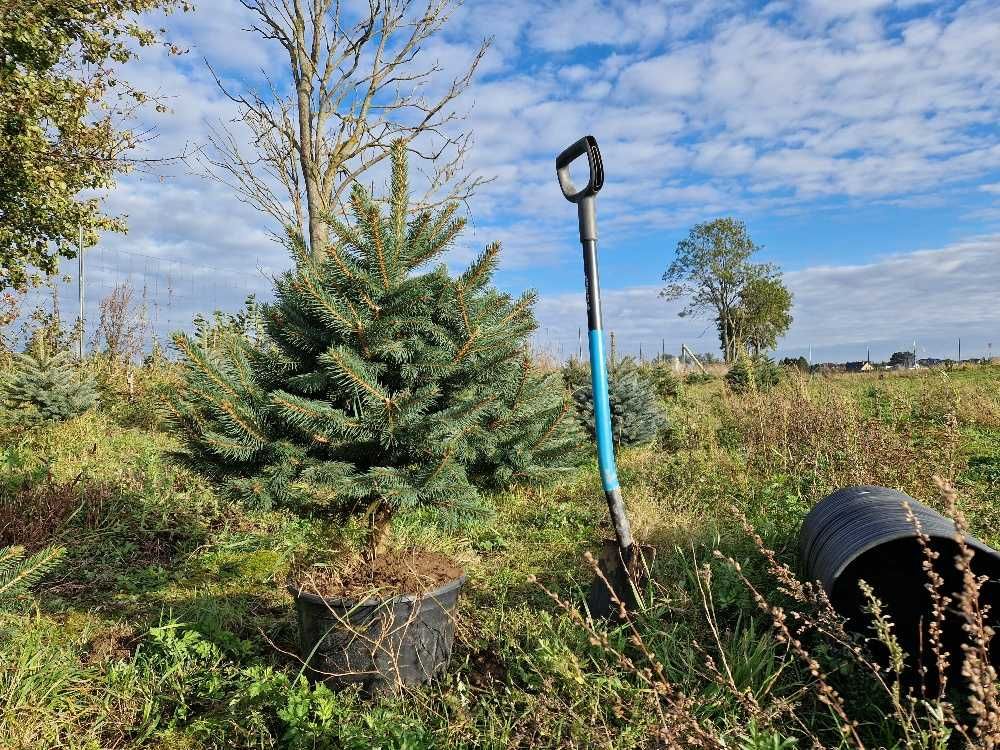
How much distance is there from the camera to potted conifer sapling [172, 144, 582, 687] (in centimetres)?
260

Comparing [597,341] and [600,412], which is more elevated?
[597,341]

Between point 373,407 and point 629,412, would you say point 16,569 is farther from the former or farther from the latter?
point 629,412

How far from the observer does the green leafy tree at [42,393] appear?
25.5 feet

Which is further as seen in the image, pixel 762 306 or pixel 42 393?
pixel 762 306

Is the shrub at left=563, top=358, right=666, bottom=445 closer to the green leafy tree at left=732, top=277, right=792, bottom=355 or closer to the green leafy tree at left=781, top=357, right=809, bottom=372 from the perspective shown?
the green leafy tree at left=781, top=357, right=809, bottom=372

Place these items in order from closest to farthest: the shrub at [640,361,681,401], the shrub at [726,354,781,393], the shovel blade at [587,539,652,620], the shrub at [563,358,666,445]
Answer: the shovel blade at [587,539,652,620] → the shrub at [563,358,666,445] → the shrub at [726,354,781,393] → the shrub at [640,361,681,401]

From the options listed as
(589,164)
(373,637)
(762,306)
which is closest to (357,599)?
(373,637)

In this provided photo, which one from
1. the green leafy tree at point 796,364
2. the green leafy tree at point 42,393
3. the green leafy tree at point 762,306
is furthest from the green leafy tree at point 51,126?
the green leafy tree at point 762,306

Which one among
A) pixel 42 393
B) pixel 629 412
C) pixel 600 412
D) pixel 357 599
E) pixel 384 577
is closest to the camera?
pixel 357 599

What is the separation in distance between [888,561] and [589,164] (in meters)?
2.30

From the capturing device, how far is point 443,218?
3.02 meters

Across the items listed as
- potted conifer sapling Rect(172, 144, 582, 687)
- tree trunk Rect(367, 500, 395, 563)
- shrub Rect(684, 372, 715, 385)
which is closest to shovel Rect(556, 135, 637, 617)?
potted conifer sapling Rect(172, 144, 582, 687)

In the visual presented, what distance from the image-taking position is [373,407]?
273 cm

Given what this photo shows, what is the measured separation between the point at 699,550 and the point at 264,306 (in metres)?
2.72
